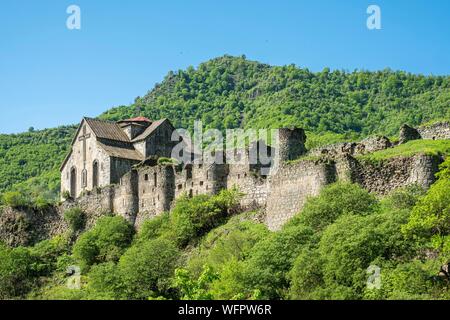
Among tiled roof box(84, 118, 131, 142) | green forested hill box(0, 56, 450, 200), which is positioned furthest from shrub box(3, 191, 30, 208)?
green forested hill box(0, 56, 450, 200)

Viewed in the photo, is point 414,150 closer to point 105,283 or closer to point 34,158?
point 105,283

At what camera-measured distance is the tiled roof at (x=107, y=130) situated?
241 ft

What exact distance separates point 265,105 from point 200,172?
5017 cm

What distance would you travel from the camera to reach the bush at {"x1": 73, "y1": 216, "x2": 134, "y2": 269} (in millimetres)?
62500

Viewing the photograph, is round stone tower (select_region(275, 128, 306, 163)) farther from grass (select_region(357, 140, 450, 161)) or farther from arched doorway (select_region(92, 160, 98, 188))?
arched doorway (select_region(92, 160, 98, 188))

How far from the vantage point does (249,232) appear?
54438mm

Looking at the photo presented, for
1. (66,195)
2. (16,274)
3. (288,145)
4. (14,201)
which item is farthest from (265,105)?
(288,145)

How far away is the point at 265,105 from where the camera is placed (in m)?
111

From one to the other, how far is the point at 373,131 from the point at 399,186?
5075 centimetres

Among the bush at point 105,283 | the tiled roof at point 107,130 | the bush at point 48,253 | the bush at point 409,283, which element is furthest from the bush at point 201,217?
the bush at point 409,283

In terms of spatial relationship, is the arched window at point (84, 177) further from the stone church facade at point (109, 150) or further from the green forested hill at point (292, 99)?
the green forested hill at point (292, 99)

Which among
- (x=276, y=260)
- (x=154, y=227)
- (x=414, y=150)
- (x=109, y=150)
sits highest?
(x=109, y=150)

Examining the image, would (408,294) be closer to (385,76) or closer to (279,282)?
(279,282)
